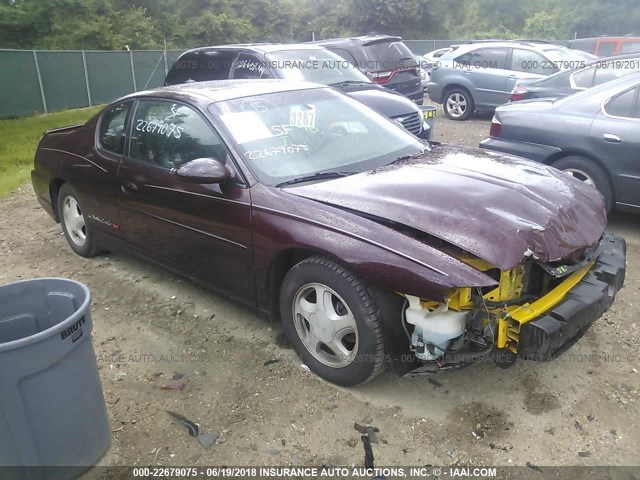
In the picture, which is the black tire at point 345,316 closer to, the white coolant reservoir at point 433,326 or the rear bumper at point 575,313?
the white coolant reservoir at point 433,326

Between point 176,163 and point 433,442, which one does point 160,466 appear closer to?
point 433,442

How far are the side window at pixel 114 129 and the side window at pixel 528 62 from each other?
30.6ft

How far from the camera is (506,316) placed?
8.84 ft

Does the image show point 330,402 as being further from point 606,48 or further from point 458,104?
point 606,48

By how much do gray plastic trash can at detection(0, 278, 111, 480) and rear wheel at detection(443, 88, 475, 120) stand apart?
10.8 m

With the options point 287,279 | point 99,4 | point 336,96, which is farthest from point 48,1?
point 287,279

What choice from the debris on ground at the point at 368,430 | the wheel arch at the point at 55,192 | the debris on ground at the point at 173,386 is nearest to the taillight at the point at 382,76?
the wheel arch at the point at 55,192

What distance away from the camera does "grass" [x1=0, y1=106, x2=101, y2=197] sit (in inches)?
342

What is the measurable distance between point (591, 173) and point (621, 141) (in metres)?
0.38

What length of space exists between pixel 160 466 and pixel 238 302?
1.25 m

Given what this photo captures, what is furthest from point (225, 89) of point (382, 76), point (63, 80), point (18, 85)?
point (63, 80)

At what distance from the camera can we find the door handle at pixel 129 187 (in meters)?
4.12

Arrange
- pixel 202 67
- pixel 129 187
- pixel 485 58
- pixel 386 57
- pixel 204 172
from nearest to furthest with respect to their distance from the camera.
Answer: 1. pixel 204 172
2. pixel 129 187
3. pixel 202 67
4. pixel 386 57
5. pixel 485 58

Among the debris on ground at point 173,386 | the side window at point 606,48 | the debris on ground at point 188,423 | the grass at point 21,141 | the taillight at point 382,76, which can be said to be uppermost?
the side window at point 606,48
